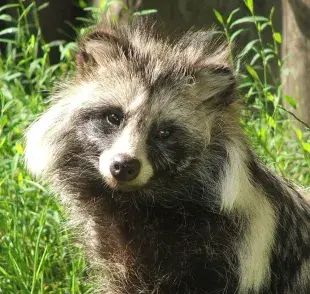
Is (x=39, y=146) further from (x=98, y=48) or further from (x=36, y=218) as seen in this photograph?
(x=36, y=218)

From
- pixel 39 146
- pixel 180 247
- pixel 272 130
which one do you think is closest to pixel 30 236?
pixel 39 146

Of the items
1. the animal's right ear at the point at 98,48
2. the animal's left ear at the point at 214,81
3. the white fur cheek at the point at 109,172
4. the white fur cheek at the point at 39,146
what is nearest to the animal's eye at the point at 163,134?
the white fur cheek at the point at 109,172

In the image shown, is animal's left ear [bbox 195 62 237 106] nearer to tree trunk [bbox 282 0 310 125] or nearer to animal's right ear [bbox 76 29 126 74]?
animal's right ear [bbox 76 29 126 74]

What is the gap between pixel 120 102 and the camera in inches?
180

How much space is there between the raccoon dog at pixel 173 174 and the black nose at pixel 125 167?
6cm

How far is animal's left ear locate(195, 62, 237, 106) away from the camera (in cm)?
465

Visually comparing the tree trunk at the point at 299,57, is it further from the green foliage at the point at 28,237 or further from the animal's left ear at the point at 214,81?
the animal's left ear at the point at 214,81

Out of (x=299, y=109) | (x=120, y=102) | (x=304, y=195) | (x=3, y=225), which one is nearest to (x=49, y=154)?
(x=120, y=102)

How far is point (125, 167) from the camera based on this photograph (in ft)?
14.0

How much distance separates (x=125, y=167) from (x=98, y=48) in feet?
2.71

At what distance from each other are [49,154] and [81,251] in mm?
758

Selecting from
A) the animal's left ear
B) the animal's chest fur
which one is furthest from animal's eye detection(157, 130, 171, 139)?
the animal's chest fur

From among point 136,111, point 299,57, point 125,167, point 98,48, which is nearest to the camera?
point 125,167

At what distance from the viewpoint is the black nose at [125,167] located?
4273mm
